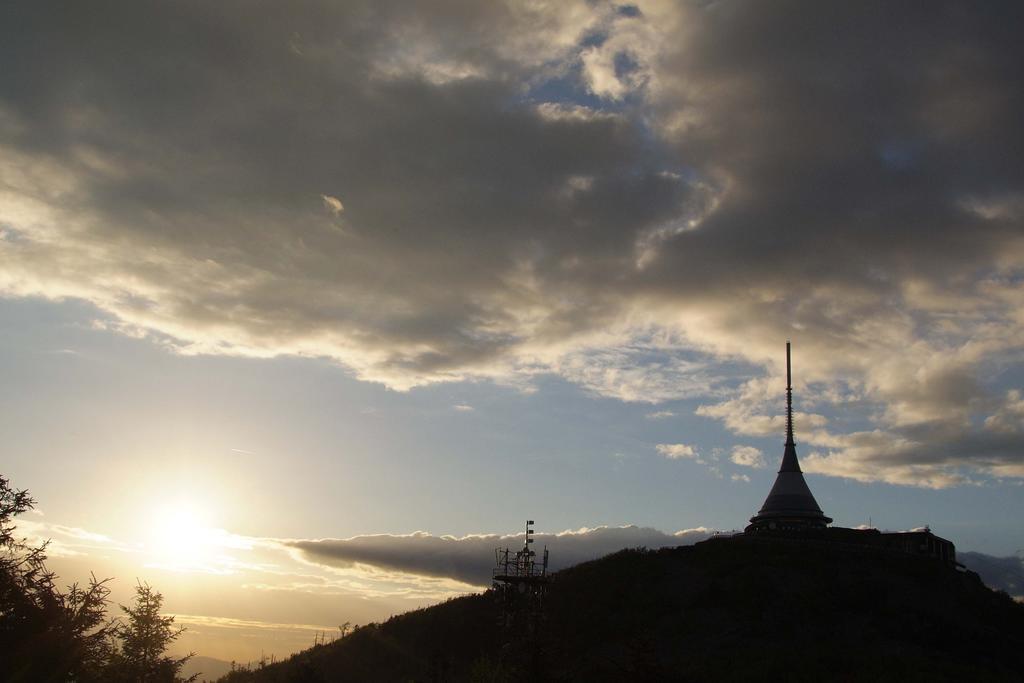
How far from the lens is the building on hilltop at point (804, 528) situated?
79.5m

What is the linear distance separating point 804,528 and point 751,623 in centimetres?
2852

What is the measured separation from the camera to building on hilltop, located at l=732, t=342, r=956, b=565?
261ft

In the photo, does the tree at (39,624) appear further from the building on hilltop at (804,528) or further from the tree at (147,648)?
the building on hilltop at (804,528)

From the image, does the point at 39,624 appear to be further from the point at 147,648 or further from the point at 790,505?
the point at 790,505

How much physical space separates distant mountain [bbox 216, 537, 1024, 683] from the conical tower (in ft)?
43.0

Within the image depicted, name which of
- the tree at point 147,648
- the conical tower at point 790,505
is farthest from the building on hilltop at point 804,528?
the tree at point 147,648

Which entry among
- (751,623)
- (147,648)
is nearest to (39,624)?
(147,648)

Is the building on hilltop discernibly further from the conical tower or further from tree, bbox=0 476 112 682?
tree, bbox=0 476 112 682

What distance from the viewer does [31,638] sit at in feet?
88.2

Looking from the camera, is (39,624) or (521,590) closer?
(39,624)

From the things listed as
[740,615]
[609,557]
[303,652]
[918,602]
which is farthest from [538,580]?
[303,652]

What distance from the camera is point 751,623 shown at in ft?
201

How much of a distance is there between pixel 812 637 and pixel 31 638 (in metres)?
48.4

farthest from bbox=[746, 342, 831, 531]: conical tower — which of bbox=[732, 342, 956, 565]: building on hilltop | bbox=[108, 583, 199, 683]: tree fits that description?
bbox=[108, 583, 199, 683]: tree
